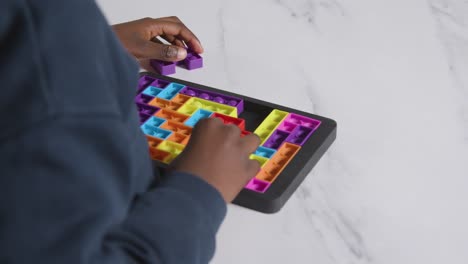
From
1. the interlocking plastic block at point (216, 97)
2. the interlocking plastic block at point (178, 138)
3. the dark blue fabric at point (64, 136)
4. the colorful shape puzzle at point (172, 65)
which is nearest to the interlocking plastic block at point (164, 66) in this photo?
the colorful shape puzzle at point (172, 65)

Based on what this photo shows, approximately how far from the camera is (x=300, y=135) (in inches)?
38.4

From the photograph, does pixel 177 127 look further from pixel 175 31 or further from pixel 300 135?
pixel 175 31

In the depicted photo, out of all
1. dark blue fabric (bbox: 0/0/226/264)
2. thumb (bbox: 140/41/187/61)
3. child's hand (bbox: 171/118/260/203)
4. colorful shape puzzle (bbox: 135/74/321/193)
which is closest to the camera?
dark blue fabric (bbox: 0/0/226/264)

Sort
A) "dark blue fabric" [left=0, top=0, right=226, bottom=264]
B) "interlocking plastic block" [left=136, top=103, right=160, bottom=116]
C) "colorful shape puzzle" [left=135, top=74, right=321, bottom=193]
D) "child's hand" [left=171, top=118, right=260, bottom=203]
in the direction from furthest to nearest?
"interlocking plastic block" [left=136, top=103, right=160, bottom=116]
"colorful shape puzzle" [left=135, top=74, right=321, bottom=193]
"child's hand" [left=171, top=118, right=260, bottom=203]
"dark blue fabric" [left=0, top=0, right=226, bottom=264]

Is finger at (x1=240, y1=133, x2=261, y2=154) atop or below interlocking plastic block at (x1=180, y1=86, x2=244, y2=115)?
atop

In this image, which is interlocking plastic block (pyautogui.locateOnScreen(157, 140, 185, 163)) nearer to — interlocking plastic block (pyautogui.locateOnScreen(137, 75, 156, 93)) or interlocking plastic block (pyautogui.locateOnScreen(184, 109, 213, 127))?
interlocking plastic block (pyautogui.locateOnScreen(184, 109, 213, 127))

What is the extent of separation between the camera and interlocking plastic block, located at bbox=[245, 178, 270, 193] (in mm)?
875

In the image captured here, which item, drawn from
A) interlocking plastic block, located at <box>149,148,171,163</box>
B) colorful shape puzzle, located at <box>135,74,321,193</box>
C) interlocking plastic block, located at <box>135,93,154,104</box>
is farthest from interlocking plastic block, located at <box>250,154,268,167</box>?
interlocking plastic block, located at <box>135,93,154,104</box>

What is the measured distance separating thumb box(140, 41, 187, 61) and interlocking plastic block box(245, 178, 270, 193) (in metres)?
0.34

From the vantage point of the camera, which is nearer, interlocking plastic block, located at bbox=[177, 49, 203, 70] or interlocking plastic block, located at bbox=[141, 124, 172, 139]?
interlocking plastic block, located at bbox=[141, 124, 172, 139]

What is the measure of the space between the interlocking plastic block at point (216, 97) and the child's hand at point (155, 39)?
0.11m

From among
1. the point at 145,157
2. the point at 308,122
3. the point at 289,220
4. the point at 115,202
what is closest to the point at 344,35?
the point at 308,122

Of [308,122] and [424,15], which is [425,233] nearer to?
[308,122]

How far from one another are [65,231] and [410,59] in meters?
0.77
